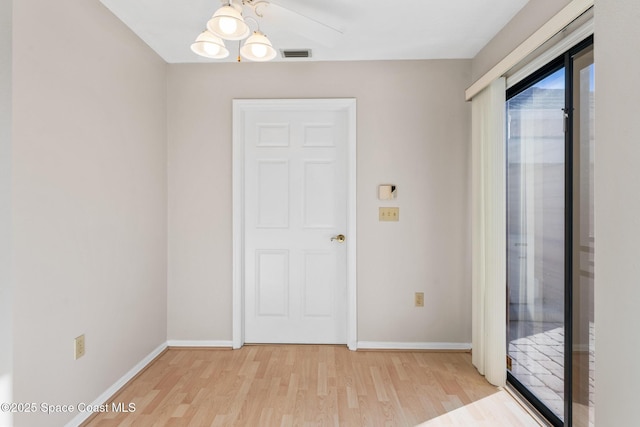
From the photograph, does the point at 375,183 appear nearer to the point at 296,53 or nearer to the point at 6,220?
the point at 296,53

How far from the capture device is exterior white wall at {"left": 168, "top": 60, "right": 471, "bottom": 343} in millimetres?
3117

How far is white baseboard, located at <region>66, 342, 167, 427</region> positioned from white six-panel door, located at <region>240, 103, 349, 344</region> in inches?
29.3

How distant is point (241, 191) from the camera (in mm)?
3197

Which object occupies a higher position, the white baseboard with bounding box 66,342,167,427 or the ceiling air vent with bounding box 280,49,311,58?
the ceiling air vent with bounding box 280,49,311,58

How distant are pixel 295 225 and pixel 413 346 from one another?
4.71 feet

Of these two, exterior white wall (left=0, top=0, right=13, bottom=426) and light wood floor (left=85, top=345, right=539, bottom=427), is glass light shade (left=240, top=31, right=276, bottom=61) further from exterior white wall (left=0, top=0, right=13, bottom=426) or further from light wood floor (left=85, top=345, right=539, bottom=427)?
light wood floor (left=85, top=345, right=539, bottom=427)

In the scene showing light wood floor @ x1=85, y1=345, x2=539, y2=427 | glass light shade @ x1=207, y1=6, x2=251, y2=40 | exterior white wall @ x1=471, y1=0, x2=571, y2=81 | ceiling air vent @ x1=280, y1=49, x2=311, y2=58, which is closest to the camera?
glass light shade @ x1=207, y1=6, x2=251, y2=40

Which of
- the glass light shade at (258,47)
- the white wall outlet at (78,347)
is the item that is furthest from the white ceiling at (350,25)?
the white wall outlet at (78,347)

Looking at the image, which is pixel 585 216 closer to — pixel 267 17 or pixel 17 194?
pixel 267 17

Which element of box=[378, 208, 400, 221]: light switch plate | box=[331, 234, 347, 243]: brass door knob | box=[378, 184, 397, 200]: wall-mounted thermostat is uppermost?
box=[378, 184, 397, 200]: wall-mounted thermostat

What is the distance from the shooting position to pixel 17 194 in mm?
1631

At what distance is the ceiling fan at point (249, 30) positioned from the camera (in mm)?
1771

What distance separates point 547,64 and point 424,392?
2.14 metres

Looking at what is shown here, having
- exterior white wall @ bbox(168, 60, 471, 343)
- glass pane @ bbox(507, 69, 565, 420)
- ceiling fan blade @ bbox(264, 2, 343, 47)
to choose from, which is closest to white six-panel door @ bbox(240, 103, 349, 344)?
exterior white wall @ bbox(168, 60, 471, 343)
